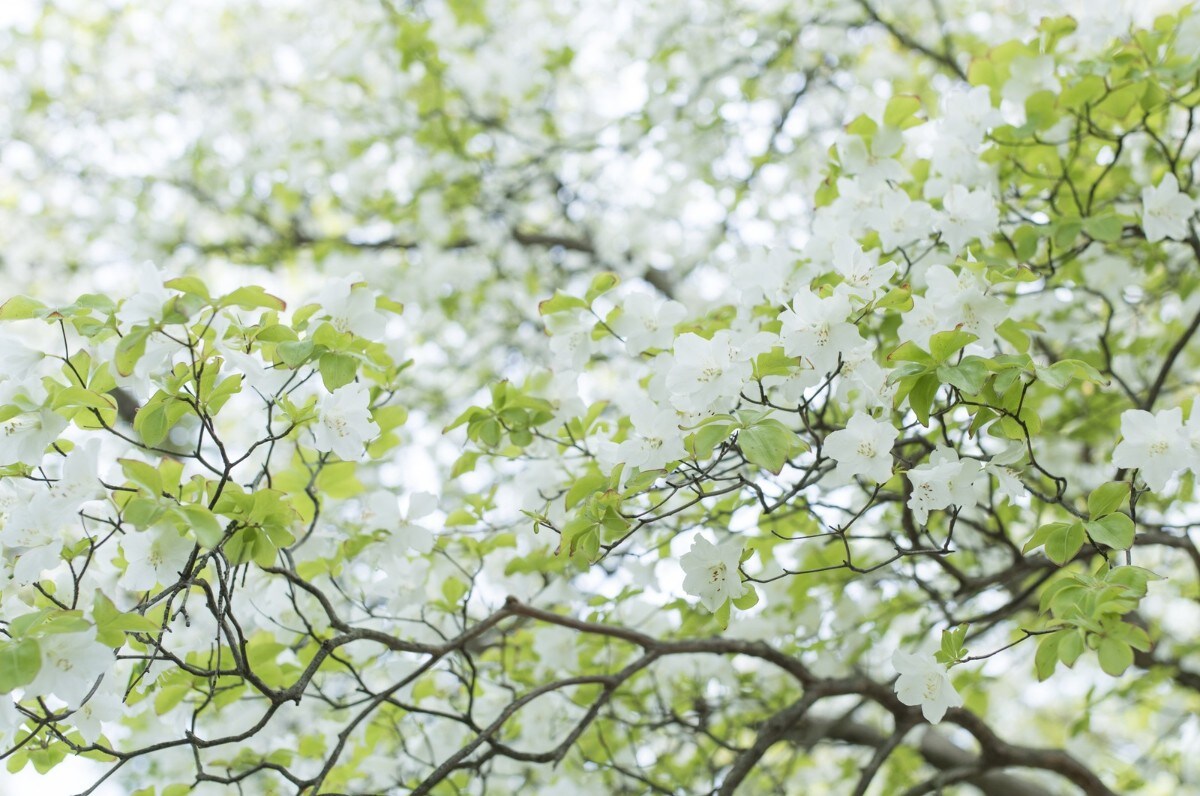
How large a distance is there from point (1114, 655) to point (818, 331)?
1.79 feet

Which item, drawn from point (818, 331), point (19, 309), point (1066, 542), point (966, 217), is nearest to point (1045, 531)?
point (1066, 542)

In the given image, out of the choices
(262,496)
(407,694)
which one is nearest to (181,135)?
(407,694)

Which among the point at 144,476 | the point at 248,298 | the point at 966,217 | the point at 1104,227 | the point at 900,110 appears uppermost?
the point at 900,110

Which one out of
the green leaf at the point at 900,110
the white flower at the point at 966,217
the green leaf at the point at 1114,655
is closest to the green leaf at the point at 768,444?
the green leaf at the point at 1114,655

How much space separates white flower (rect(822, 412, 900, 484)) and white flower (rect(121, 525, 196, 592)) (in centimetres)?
87

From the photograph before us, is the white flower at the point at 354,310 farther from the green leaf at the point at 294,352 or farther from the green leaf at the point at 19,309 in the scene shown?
the green leaf at the point at 19,309

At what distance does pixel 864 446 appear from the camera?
4.55 feet

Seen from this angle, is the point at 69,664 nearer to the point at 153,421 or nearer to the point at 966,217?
the point at 153,421

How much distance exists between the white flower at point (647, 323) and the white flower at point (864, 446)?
1.43 feet

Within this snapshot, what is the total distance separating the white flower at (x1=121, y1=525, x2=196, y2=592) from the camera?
51.3 inches

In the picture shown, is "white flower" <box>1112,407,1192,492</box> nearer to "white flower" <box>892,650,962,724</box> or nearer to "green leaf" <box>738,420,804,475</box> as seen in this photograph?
"white flower" <box>892,650,962,724</box>

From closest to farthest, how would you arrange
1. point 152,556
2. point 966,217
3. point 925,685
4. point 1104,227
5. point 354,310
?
point 152,556, point 925,685, point 354,310, point 966,217, point 1104,227

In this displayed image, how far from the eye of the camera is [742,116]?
12.9ft

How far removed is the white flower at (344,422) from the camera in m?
1.51
